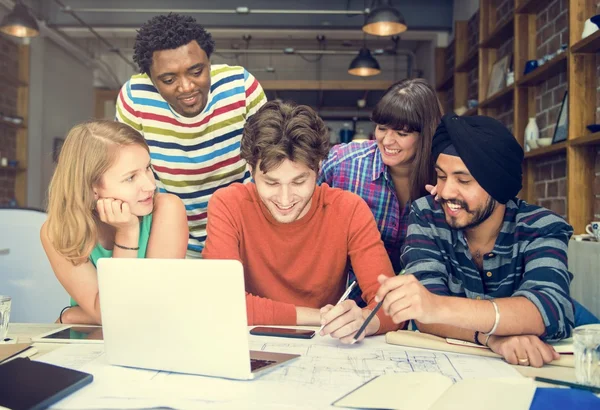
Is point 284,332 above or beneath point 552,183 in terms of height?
beneath

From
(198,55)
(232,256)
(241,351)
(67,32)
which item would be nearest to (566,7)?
(198,55)

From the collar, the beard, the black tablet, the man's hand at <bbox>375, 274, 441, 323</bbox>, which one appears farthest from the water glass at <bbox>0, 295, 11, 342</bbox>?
the collar

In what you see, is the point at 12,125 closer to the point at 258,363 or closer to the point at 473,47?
the point at 473,47

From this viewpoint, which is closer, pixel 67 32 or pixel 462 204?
pixel 462 204

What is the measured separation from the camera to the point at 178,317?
1.10 m

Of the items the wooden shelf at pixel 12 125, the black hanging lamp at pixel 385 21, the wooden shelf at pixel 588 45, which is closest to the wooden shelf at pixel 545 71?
the wooden shelf at pixel 588 45

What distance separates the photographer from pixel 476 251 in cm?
167

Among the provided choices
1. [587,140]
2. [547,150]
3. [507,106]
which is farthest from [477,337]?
[507,106]

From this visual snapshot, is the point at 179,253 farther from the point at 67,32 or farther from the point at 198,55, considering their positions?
the point at 67,32

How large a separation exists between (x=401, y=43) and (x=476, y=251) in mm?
8162

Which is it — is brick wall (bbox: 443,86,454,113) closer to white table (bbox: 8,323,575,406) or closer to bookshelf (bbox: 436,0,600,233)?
bookshelf (bbox: 436,0,600,233)

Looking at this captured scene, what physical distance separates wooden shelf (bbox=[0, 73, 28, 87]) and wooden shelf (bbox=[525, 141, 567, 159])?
213 inches

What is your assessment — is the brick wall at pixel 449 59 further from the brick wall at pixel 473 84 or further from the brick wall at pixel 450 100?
the brick wall at pixel 473 84

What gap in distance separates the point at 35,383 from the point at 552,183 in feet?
11.9
